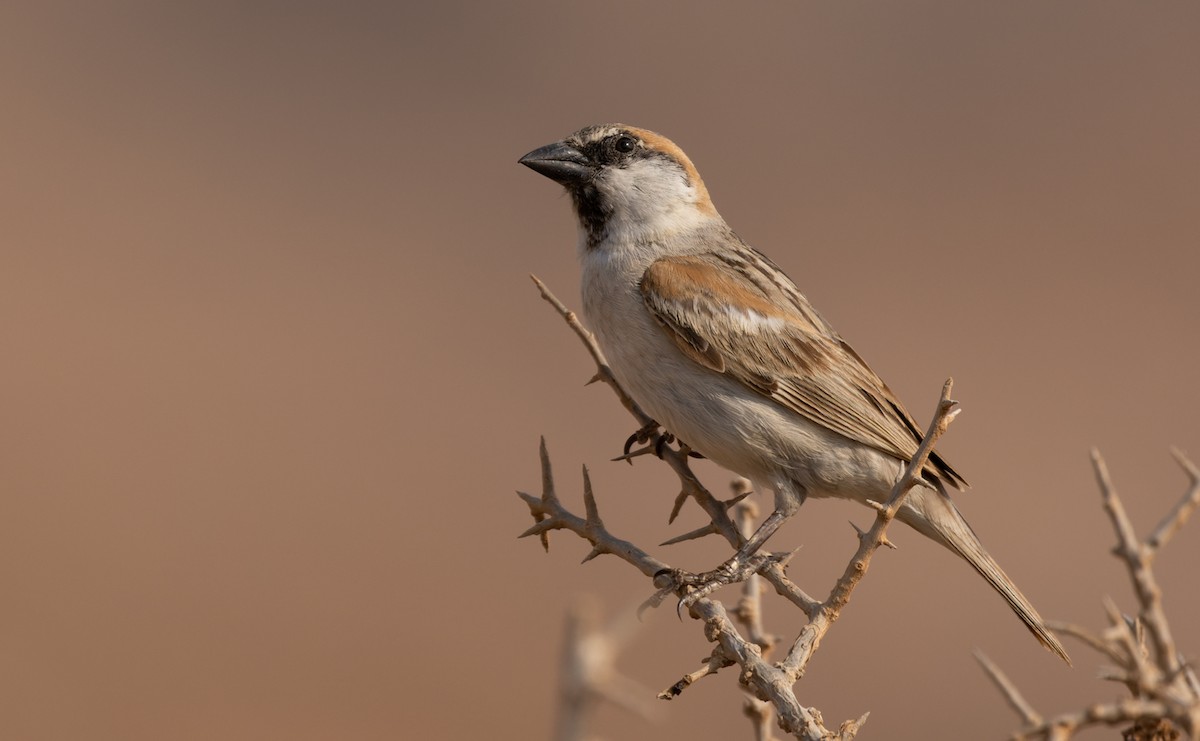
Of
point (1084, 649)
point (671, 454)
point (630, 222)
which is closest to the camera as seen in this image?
point (671, 454)

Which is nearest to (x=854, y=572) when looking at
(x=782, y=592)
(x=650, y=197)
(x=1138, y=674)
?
(x=782, y=592)

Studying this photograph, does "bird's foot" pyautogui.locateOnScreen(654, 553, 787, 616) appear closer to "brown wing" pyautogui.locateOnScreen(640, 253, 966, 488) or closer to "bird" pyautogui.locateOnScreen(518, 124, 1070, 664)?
"bird" pyautogui.locateOnScreen(518, 124, 1070, 664)

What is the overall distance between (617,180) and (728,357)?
91cm

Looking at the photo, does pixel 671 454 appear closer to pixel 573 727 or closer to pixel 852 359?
pixel 852 359

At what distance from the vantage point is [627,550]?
3.31 meters

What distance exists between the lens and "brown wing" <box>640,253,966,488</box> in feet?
15.3

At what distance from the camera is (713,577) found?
3814 millimetres

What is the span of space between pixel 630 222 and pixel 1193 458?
28.1ft

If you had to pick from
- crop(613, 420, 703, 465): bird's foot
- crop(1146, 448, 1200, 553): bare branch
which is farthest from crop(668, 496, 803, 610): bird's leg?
crop(1146, 448, 1200, 553): bare branch

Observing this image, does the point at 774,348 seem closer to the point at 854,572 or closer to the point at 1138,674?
the point at 854,572

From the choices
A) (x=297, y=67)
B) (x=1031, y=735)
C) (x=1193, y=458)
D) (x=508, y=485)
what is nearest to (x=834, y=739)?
(x=1031, y=735)

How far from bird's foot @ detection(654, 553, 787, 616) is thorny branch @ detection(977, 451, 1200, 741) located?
138cm

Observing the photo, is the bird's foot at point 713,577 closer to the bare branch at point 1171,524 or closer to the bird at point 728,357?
the bird at point 728,357

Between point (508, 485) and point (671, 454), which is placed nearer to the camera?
point (671, 454)
